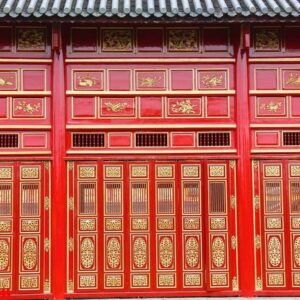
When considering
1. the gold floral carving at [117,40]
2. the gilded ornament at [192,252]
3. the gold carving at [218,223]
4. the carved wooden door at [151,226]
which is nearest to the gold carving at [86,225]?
the carved wooden door at [151,226]

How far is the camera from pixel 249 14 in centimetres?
897

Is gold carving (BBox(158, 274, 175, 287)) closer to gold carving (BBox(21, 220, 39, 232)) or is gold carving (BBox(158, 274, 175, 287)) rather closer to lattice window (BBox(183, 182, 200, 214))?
lattice window (BBox(183, 182, 200, 214))

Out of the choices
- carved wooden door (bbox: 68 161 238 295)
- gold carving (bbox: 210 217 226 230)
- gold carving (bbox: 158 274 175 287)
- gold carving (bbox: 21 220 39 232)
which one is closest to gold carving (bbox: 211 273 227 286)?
carved wooden door (bbox: 68 161 238 295)

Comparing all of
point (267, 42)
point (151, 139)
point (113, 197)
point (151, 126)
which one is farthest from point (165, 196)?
point (267, 42)

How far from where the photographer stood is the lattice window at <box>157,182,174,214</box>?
31.6 feet

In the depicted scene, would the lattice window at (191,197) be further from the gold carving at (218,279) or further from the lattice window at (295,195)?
the lattice window at (295,195)

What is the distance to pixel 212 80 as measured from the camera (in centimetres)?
980

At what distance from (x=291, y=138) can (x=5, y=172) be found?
16.3 feet

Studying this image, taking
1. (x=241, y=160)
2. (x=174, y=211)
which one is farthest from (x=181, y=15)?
(x=174, y=211)

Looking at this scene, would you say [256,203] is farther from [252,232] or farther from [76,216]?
[76,216]

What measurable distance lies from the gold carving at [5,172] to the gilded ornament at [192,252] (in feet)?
10.6

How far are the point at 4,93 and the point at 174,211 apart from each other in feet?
11.7

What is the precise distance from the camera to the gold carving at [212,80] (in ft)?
32.1

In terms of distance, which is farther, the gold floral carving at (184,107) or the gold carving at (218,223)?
the gold floral carving at (184,107)
